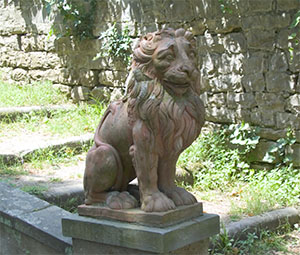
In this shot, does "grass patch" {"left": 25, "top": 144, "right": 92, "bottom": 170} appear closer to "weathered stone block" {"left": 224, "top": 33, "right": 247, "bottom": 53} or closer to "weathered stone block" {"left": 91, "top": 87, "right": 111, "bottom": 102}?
"weathered stone block" {"left": 91, "top": 87, "right": 111, "bottom": 102}

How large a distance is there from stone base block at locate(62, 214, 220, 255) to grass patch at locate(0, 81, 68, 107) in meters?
5.05

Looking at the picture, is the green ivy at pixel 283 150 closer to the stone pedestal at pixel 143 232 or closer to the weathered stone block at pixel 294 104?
the weathered stone block at pixel 294 104

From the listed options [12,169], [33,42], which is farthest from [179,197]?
[33,42]

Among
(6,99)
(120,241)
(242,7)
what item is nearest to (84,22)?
(6,99)

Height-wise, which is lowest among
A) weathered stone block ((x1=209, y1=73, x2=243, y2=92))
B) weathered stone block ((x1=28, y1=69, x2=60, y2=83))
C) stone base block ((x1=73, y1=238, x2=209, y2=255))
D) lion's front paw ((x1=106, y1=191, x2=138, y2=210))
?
stone base block ((x1=73, y1=238, x2=209, y2=255))

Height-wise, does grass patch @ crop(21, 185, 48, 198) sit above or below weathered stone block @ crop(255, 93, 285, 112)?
below

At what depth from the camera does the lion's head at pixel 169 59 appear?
2566 mm

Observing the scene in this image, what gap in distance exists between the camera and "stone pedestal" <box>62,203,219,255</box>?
2.48 meters

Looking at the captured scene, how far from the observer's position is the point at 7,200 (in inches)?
146

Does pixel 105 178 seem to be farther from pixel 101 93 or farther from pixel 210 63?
pixel 101 93

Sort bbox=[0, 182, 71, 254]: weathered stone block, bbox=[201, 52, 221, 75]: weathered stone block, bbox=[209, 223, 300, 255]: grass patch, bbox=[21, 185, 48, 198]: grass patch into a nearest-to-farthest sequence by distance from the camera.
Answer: bbox=[0, 182, 71, 254]: weathered stone block
bbox=[209, 223, 300, 255]: grass patch
bbox=[21, 185, 48, 198]: grass patch
bbox=[201, 52, 221, 75]: weathered stone block

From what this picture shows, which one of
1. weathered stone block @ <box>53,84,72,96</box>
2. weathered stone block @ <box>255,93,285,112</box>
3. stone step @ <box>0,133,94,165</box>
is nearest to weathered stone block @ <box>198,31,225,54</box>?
weathered stone block @ <box>255,93,285,112</box>

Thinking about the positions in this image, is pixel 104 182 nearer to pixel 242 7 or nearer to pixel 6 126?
pixel 242 7

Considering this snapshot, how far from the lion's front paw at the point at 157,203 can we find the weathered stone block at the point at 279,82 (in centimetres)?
321
